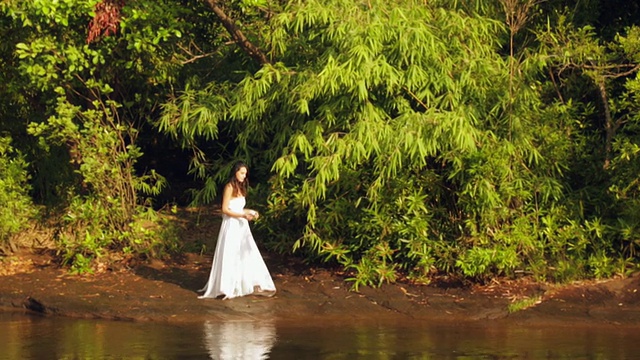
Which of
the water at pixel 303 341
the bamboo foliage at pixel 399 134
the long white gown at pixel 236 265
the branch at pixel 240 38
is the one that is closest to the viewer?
the water at pixel 303 341

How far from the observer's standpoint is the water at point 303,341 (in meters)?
9.17

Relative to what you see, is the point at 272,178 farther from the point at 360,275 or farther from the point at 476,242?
the point at 476,242

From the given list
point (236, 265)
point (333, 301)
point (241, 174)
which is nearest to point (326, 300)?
point (333, 301)

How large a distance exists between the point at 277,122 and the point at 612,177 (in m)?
4.06

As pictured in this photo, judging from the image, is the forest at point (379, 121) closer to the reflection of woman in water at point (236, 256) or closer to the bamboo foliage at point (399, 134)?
the bamboo foliage at point (399, 134)

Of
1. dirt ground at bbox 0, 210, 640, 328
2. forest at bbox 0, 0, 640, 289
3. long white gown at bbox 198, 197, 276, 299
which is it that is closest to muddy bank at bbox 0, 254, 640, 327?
dirt ground at bbox 0, 210, 640, 328

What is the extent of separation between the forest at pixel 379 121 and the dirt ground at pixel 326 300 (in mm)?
277

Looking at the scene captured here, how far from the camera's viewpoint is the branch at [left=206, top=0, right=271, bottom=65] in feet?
42.2

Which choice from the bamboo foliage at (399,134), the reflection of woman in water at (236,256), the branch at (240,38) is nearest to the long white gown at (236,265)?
the reflection of woman in water at (236,256)

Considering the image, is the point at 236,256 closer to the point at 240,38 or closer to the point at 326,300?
the point at 326,300

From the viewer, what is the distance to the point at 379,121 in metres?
11.6

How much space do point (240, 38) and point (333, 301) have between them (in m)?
3.60

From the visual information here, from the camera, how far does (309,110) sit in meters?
12.2

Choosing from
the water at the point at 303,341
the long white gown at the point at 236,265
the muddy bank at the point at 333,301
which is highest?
the long white gown at the point at 236,265
